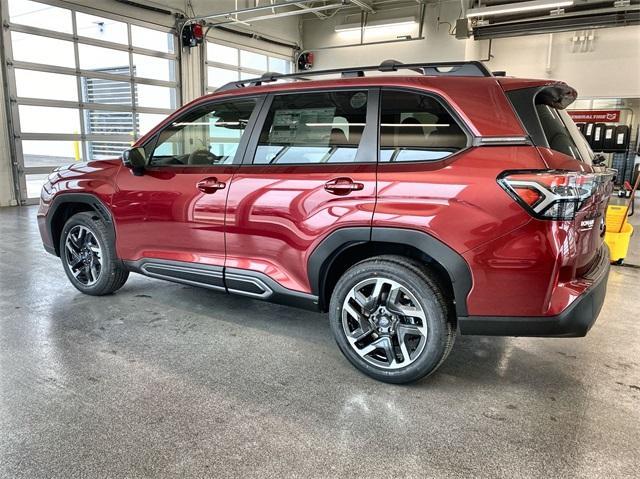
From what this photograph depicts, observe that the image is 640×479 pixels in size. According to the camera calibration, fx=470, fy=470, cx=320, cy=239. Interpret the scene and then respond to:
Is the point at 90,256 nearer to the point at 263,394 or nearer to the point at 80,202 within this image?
the point at 80,202

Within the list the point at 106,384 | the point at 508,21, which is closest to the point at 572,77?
the point at 508,21

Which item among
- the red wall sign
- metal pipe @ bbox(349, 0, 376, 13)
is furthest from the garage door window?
the red wall sign

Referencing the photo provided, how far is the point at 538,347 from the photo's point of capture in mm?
2871

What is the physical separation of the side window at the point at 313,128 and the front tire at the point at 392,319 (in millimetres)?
631

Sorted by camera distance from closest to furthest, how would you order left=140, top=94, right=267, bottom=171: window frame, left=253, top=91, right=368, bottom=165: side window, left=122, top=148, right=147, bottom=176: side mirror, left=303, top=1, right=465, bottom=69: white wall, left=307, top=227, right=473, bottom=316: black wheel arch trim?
left=307, top=227, right=473, bottom=316: black wheel arch trim
left=253, top=91, right=368, bottom=165: side window
left=140, top=94, right=267, bottom=171: window frame
left=122, top=148, right=147, bottom=176: side mirror
left=303, top=1, right=465, bottom=69: white wall

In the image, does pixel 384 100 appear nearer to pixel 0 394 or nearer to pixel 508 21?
pixel 0 394

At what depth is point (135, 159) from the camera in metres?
3.14

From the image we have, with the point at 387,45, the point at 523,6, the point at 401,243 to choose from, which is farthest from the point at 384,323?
the point at 387,45

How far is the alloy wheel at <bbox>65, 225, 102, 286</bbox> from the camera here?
3.57 meters

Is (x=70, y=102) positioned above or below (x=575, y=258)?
above

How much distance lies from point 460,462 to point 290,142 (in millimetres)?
1800

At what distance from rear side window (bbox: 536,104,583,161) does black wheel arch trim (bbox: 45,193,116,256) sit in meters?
2.81

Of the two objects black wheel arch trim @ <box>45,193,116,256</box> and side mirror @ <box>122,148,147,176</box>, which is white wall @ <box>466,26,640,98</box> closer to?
side mirror @ <box>122,148,147,176</box>

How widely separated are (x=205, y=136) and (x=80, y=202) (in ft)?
3.84
